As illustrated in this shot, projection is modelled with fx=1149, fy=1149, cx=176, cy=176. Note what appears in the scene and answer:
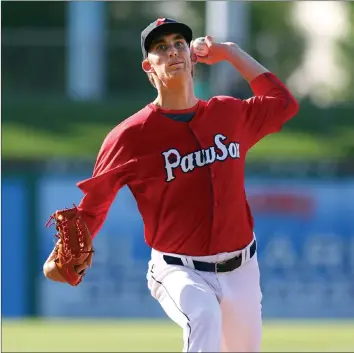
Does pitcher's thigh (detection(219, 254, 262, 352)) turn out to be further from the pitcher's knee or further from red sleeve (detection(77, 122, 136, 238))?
red sleeve (detection(77, 122, 136, 238))

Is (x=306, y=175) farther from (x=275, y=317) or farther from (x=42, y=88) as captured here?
(x=42, y=88)

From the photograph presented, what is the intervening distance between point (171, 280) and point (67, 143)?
1411 centimetres

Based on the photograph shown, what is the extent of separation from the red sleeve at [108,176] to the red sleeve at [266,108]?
2.34 feet

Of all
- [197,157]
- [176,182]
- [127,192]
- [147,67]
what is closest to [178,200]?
[176,182]

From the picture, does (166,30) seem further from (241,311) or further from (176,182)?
(241,311)

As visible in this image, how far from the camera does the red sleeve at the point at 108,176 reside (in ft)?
18.9

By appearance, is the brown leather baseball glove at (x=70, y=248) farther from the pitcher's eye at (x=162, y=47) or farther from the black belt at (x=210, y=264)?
the pitcher's eye at (x=162, y=47)

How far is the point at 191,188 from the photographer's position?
5.84m

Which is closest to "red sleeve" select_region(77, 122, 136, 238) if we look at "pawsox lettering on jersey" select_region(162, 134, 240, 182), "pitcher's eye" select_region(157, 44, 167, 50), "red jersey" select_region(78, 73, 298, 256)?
"red jersey" select_region(78, 73, 298, 256)

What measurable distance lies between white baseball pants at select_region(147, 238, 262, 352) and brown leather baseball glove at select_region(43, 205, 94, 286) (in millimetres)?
366

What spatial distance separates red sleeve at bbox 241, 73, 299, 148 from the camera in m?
6.18

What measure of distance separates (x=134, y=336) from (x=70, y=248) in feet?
19.2

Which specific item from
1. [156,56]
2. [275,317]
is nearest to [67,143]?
[275,317]

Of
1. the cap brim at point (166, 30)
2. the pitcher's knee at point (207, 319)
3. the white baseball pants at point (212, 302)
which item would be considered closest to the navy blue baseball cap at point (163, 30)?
the cap brim at point (166, 30)
